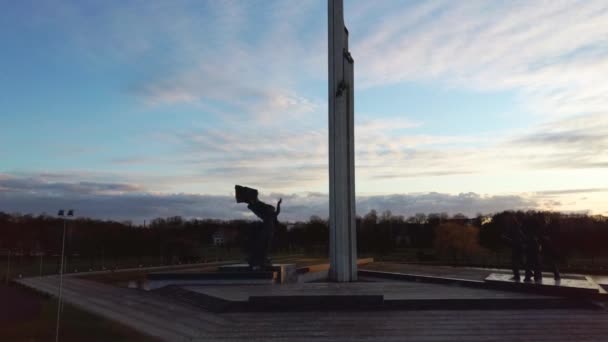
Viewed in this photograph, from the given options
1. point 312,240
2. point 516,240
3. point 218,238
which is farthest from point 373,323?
point 218,238

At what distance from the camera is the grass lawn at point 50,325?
9047mm

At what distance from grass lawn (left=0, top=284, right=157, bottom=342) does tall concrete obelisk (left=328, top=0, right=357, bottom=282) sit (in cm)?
691

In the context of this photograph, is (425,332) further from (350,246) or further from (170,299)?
(170,299)

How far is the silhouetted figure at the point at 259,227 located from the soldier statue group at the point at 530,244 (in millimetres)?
6859

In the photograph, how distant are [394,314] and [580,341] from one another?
11.3ft

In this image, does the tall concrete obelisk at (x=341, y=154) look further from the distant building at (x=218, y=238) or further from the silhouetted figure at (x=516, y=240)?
the distant building at (x=218, y=238)

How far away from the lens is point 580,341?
835cm

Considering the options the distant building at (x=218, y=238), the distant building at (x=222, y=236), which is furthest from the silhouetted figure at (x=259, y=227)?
the distant building at (x=218, y=238)

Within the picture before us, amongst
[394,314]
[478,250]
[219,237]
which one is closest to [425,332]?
[394,314]

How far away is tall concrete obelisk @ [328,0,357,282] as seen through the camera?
49.6 ft

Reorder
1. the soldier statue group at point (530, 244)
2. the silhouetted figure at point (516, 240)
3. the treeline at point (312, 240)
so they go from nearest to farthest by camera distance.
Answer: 1. the soldier statue group at point (530, 244)
2. the silhouetted figure at point (516, 240)
3. the treeline at point (312, 240)

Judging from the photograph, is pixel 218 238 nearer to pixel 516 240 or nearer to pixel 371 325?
pixel 516 240

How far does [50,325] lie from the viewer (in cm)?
1008

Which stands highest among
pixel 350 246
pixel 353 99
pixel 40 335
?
pixel 353 99
